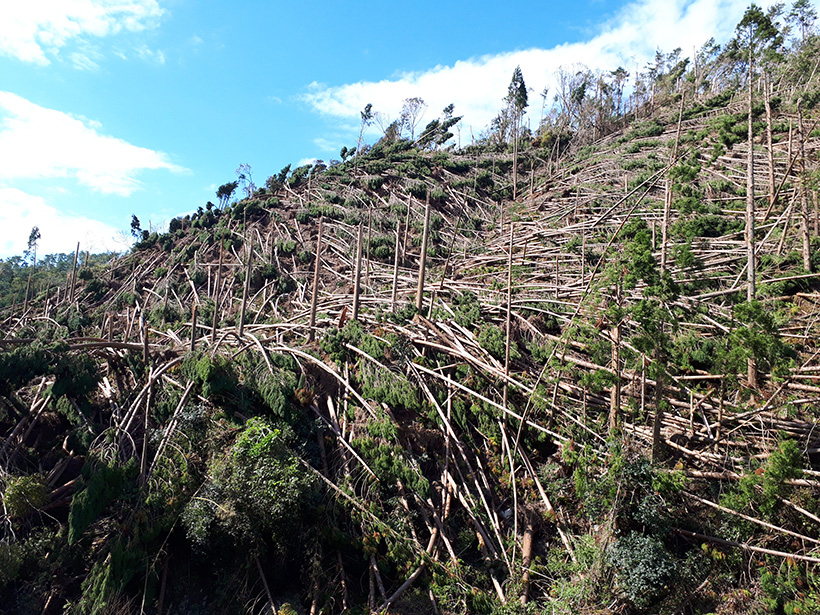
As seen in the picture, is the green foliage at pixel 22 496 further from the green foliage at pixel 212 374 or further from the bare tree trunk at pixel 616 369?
the bare tree trunk at pixel 616 369

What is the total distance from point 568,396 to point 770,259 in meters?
5.85

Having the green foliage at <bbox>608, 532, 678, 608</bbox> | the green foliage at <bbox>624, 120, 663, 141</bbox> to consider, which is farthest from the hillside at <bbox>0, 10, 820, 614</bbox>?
the green foliage at <bbox>624, 120, 663, 141</bbox>

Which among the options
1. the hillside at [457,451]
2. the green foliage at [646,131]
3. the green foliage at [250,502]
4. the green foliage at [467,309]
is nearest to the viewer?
the hillside at [457,451]

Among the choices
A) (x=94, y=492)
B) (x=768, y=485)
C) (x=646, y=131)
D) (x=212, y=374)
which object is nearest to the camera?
(x=768, y=485)

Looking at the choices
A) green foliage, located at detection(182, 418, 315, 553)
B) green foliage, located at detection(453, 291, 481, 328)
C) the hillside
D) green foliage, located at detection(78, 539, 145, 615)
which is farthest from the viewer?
green foliage, located at detection(453, 291, 481, 328)

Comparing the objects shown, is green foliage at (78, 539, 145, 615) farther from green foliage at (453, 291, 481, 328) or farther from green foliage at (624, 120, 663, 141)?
green foliage at (624, 120, 663, 141)

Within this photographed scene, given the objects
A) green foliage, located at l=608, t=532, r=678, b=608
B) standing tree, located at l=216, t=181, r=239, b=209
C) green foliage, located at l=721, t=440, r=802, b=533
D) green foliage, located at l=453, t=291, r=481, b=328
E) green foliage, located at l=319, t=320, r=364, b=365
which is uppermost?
standing tree, located at l=216, t=181, r=239, b=209

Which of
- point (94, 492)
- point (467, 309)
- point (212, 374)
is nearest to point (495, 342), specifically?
point (467, 309)

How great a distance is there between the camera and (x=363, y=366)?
9570 mm

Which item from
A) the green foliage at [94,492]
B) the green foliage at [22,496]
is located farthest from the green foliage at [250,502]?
the green foliage at [22,496]

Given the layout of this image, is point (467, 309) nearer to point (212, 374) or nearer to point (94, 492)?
point (212, 374)

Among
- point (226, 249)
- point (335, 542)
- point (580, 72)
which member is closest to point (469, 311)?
point (335, 542)

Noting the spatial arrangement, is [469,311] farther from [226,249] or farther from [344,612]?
[226,249]

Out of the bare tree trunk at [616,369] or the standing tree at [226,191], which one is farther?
the standing tree at [226,191]
